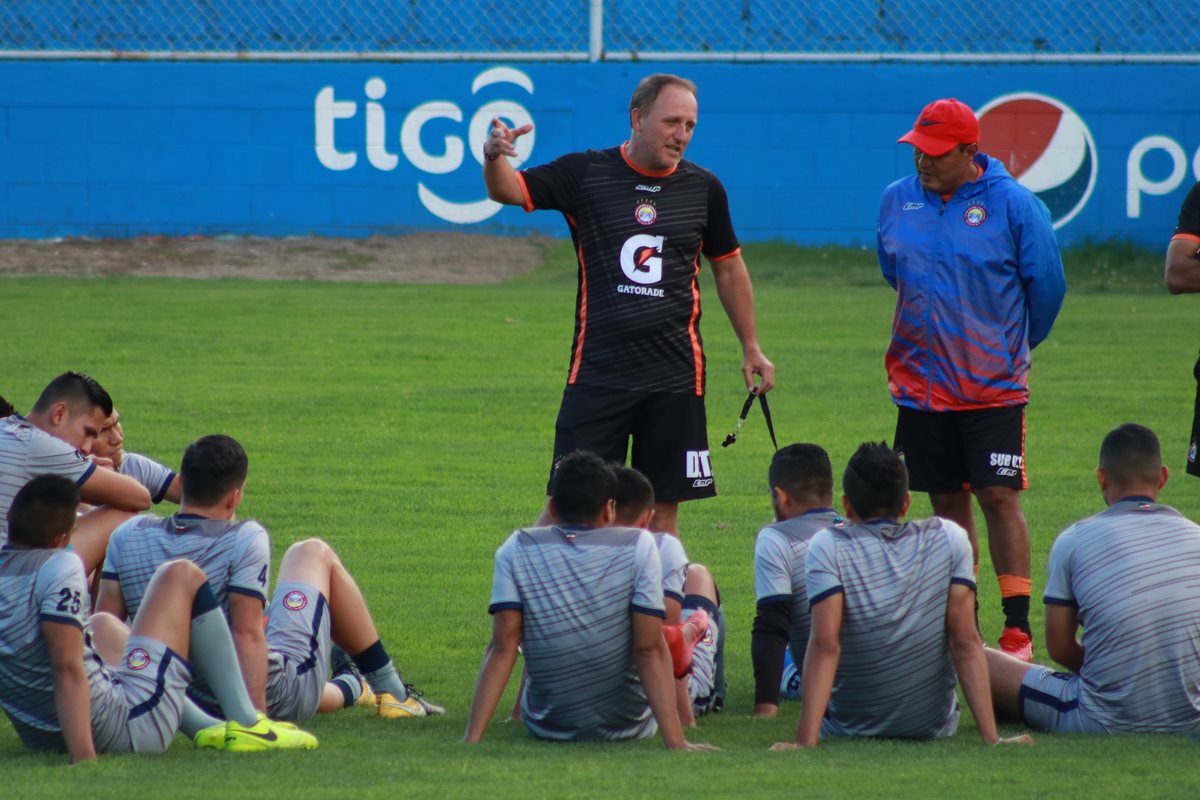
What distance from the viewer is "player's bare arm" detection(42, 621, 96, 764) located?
459cm

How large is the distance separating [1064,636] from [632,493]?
1360 millimetres

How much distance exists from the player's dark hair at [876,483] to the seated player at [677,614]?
1.96 feet

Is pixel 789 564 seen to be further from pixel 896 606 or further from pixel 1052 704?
pixel 1052 704

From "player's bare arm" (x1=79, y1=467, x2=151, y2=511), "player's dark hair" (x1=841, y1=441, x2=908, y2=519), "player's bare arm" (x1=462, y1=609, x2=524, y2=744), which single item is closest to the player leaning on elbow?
"player's dark hair" (x1=841, y1=441, x2=908, y2=519)

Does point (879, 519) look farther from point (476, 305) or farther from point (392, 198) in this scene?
point (392, 198)

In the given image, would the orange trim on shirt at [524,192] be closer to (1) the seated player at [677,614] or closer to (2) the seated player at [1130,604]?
(1) the seated player at [677,614]

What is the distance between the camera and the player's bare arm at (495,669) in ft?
16.2

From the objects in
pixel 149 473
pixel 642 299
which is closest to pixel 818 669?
pixel 642 299

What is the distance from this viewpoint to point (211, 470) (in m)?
5.10

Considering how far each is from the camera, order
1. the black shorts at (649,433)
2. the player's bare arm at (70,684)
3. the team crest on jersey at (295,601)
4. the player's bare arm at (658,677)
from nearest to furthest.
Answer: the player's bare arm at (70,684)
the player's bare arm at (658,677)
the team crest on jersey at (295,601)
the black shorts at (649,433)

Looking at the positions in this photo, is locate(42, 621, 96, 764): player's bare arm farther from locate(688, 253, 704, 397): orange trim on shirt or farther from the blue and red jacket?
the blue and red jacket

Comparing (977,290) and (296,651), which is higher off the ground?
(977,290)

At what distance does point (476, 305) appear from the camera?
60.5ft

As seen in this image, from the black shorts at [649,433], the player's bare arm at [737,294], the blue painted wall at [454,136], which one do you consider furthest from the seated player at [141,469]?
the blue painted wall at [454,136]
